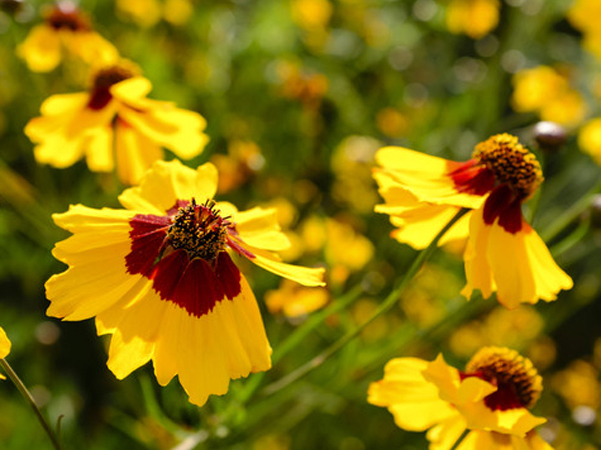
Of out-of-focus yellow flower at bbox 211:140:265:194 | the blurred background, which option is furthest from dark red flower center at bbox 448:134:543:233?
out-of-focus yellow flower at bbox 211:140:265:194

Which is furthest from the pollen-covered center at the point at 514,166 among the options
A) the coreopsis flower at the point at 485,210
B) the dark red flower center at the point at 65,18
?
the dark red flower center at the point at 65,18

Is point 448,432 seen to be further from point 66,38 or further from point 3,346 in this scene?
point 66,38

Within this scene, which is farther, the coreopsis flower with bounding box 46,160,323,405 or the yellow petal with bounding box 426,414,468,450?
the yellow petal with bounding box 426,414,468,450

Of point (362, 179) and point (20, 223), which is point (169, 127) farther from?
point (362, 179)

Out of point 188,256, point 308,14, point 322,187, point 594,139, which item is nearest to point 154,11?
point 308,14

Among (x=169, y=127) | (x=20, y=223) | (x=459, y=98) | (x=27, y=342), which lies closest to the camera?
(x=169, y=127)

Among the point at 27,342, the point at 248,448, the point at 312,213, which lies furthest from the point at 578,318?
the point at 27,342

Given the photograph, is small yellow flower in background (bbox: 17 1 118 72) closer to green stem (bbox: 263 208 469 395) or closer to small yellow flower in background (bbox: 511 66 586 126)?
green stem (bbox: 263 208 469 395)
